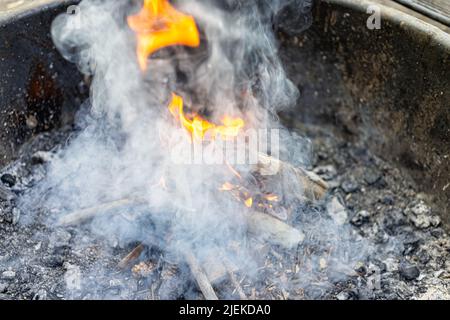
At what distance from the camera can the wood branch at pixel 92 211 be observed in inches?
140

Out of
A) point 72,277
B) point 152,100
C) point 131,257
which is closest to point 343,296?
point 131,257

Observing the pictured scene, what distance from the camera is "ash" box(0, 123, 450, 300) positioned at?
3.22 m

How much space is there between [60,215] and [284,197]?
130 cm

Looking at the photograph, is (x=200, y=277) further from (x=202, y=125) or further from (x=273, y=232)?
(x=202, y=125)

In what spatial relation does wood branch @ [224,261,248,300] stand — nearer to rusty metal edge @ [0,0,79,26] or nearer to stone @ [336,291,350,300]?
stone @ [336,291,350,300]

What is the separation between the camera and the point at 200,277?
316cm

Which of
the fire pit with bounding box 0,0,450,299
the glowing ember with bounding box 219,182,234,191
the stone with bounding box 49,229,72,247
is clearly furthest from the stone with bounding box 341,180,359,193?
the stone with bounding box 49,229,72,247

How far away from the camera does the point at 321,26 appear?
4289mm

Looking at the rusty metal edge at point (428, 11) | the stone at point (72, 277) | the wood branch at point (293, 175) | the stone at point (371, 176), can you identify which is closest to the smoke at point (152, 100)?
the wood branch at point (293, 175)

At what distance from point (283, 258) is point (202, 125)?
100cm

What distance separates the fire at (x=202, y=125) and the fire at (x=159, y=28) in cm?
37

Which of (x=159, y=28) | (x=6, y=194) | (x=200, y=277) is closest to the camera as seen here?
(x=200, y=277)

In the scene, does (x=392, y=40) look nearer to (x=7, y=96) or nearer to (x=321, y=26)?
(x=321, y=26)

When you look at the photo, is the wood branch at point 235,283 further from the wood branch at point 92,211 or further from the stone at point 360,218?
the stone at point 360,218
